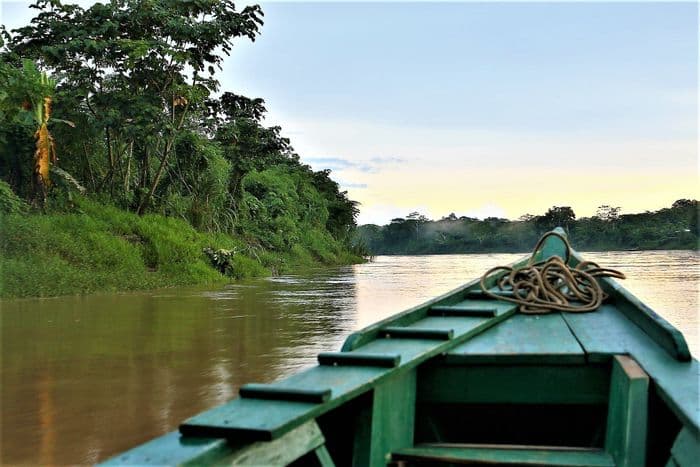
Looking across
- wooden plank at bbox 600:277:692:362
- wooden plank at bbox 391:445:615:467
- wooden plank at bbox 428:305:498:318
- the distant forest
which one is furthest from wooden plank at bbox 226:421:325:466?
the distant forest

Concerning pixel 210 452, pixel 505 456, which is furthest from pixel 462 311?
pixel 210 452

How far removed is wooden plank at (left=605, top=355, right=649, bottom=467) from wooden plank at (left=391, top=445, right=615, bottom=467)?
2.0 inches

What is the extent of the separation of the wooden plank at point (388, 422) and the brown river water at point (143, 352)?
1.45 meters

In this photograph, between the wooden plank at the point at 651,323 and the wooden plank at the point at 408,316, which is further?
the wooden plank at the point at 408,316

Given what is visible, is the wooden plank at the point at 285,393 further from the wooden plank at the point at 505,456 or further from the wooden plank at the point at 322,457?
the wooden plank at the point at 505,456

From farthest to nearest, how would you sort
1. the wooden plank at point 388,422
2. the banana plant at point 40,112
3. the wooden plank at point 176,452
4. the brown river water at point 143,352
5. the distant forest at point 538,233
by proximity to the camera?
the distant forest at point 538,233 → the banana plant at point 40,112 → the brown river water at point 143,352 → the wooden plank at point 388,422 → the wooden plank at point 176,452

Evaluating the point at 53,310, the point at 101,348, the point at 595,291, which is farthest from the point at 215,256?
the point at 595,291

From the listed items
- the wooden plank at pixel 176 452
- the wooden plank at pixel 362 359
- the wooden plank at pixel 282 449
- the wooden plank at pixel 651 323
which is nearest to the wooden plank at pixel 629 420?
the wooden plank at pixel 651 323

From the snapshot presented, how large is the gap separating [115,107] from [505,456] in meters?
13.3

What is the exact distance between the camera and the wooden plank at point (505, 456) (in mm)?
2225

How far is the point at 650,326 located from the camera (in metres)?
2.84

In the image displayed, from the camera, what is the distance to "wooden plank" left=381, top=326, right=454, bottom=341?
104 inches

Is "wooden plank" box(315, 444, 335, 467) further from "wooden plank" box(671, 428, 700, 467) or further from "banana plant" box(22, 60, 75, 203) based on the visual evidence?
"banana plant" box(22, 60, 75, 203)

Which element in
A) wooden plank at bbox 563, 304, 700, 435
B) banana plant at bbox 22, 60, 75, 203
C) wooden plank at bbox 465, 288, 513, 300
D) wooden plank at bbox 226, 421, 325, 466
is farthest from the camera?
banana plant at bbox 22, 60, 75, 203
